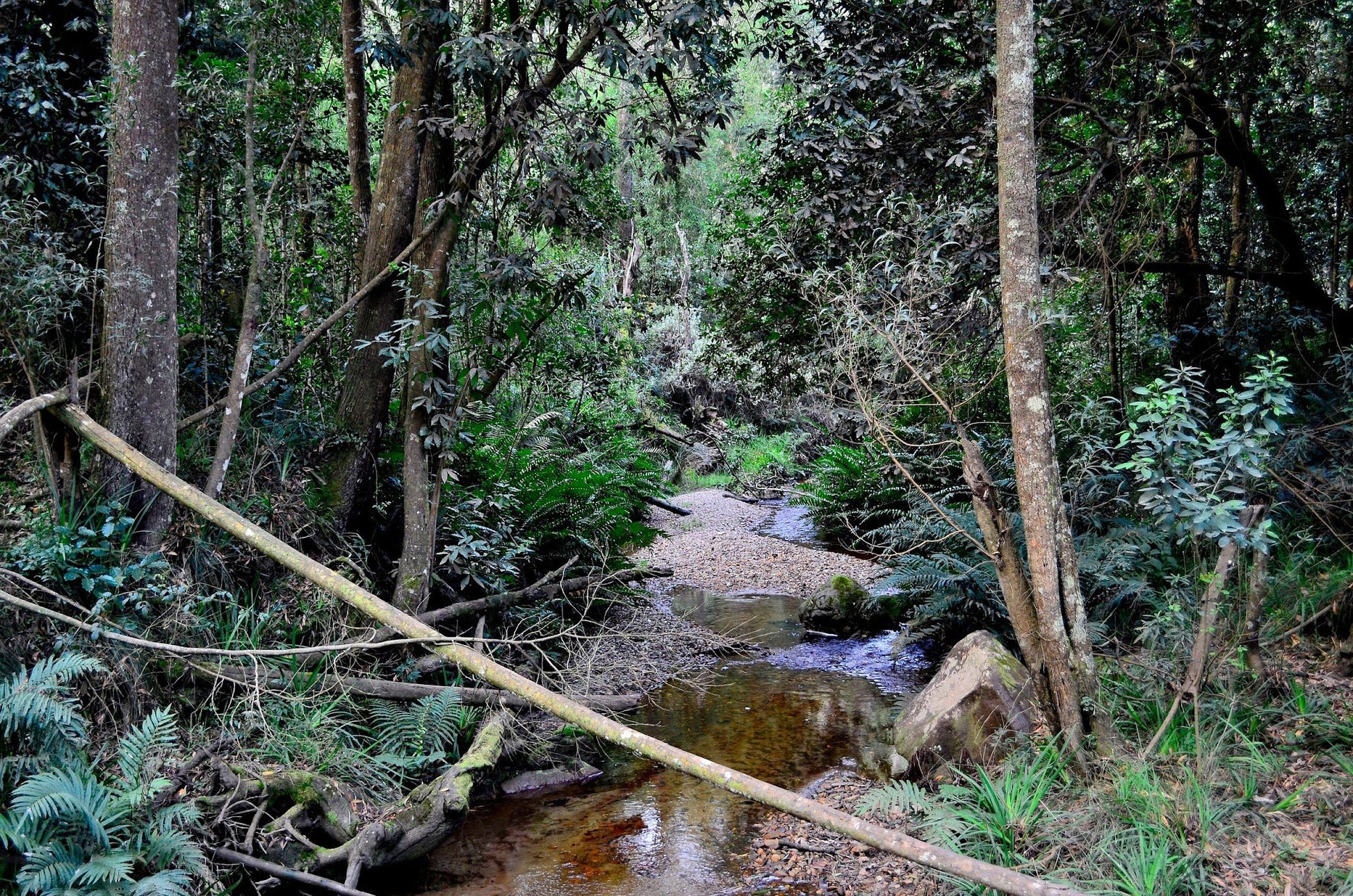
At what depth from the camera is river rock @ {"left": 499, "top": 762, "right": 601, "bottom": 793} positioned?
17.1 feet

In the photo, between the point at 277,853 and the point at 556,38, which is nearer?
the point at 277,853

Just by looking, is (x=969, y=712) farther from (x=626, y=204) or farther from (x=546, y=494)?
(x=626, y=204)

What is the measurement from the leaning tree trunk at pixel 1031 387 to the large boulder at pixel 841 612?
14.4 ft

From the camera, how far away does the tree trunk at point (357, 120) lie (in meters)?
6.50

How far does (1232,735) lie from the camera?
3926 mm

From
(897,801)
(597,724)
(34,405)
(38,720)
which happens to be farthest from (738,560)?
(38,720)

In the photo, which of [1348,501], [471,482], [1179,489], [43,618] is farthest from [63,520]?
[1348,501]

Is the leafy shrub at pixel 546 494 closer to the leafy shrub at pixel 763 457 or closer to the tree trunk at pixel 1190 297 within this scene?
the tree trunk at pixel 1190 297

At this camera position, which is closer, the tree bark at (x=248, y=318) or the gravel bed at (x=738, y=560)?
the tree bark at (x=248, y=318)

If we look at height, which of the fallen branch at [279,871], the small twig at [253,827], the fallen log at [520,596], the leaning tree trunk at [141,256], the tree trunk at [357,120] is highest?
the tree trunk at [357,120]

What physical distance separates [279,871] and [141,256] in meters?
3.69

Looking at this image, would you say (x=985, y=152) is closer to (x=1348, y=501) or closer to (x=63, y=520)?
(x=1348, y=501)

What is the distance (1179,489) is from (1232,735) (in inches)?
51.2

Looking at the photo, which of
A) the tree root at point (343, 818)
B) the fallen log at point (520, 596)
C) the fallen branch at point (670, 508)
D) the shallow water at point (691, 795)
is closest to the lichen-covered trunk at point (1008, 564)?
the shallow water at point (691, 795)
